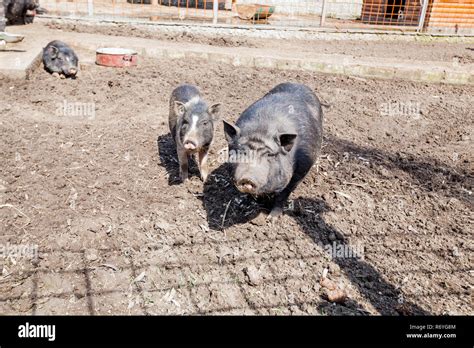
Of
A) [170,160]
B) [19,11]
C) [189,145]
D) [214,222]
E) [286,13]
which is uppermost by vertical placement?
[286,13]

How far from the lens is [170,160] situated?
18.7 ft

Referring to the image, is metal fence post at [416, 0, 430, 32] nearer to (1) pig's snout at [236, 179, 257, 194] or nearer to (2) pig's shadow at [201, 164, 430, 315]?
(2) pig's shadow at [201, 164, 430, 315]

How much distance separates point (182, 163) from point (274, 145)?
4.89 ft

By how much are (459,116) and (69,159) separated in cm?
645

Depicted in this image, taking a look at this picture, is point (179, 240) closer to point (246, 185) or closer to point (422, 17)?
point (246, 185)

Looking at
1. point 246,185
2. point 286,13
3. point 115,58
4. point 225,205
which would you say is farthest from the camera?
point 286,13

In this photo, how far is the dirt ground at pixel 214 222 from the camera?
3.61 metres

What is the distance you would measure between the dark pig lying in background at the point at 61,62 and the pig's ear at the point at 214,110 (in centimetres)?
415

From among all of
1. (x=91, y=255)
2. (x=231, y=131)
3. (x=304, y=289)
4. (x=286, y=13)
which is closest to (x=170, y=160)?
A: (x=231, y=131)

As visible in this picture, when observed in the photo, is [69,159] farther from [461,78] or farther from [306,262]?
[461,78]

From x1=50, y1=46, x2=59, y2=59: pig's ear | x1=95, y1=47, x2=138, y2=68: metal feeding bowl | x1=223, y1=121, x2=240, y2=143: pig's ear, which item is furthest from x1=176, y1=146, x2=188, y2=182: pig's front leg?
x1=50, y1=46, x2=59, y2=59: pig's ear

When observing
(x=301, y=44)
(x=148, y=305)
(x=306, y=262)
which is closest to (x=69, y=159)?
(x=148, y=305)
